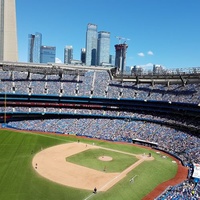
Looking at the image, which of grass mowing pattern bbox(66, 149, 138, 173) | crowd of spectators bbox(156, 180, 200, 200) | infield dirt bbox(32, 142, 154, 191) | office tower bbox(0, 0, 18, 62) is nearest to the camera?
crowd of spectators bbox(156, 180, 200, 200)

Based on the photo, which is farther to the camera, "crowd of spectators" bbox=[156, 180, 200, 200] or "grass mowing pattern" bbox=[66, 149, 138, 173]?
"grass mowing pattern" bbox=[66, 149, 138, 173]

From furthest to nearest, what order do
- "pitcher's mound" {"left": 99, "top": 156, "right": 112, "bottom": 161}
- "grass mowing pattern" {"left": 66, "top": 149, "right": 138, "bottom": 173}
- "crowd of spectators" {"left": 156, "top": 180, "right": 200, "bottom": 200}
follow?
"pitcher's mound" {"left": 99, "top": 156, "right": 112, "bottom": 161} < "grass mowing pattern" {"left": 66, "top": 149, "right": 138, "bottom": 173} < "crowd of spectators" {"left": 156, "top": 180, "right": 200, "bottom": 200}

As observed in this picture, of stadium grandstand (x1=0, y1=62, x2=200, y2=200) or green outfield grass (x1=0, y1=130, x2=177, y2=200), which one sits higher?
stadium grandstand (x1=0, y1=62, x2=200, y2=200)

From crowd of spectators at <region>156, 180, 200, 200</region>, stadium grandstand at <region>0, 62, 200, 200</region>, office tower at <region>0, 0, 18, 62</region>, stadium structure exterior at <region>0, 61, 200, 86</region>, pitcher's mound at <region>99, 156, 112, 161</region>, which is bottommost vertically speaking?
pitcher's mound at <region>99, 156, 112, 161</region>

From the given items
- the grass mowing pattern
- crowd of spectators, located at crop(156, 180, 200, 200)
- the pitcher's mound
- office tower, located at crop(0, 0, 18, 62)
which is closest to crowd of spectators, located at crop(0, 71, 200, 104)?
the grass mowing pattern

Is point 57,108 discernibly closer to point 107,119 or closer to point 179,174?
point 107,119

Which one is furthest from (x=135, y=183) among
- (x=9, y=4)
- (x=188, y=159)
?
(x=9, y=4)

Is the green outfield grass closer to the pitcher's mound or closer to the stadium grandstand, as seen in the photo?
the pitcher's mound
